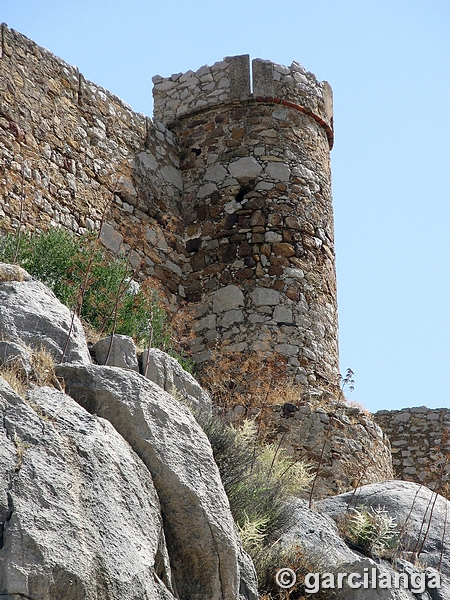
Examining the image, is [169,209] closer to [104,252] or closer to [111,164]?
[111,164]

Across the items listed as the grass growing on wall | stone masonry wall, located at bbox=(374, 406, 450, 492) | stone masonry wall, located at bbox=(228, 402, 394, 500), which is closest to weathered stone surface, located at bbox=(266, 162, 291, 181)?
the grass growing on wall

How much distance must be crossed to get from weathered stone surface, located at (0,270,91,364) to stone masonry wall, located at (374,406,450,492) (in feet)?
29.7

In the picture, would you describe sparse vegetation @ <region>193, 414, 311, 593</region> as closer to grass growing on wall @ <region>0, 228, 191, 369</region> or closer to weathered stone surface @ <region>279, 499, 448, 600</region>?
weathered stone surface @ <region>279, 499, 448, 600</region>

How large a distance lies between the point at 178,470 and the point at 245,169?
6.43 m

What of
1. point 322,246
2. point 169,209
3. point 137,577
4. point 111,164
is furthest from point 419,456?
point 137,577

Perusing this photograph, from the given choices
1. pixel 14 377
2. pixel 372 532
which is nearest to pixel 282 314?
pixel 372 532

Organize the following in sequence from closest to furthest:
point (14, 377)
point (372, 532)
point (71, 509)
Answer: point (71, 509) → point (14, 377) → point (372, 532)

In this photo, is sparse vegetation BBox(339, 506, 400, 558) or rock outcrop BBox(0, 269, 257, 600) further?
sparse vegetation BBox(339, 506, 400, 558)

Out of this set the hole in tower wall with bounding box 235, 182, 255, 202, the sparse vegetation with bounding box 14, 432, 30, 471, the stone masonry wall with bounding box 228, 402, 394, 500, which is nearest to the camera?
the sparse vegetation with bounding box 14, 432, 30, 471

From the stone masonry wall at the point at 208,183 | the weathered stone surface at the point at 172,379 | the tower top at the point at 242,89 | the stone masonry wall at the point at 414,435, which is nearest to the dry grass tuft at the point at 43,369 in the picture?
the weathered stone surface at the point at 172,379

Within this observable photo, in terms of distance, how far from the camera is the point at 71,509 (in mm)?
4457

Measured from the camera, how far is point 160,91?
1218cm

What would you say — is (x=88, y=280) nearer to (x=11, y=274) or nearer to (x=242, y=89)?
(x=11, y=274)

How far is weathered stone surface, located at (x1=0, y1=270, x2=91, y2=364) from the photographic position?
5734 millimetres
